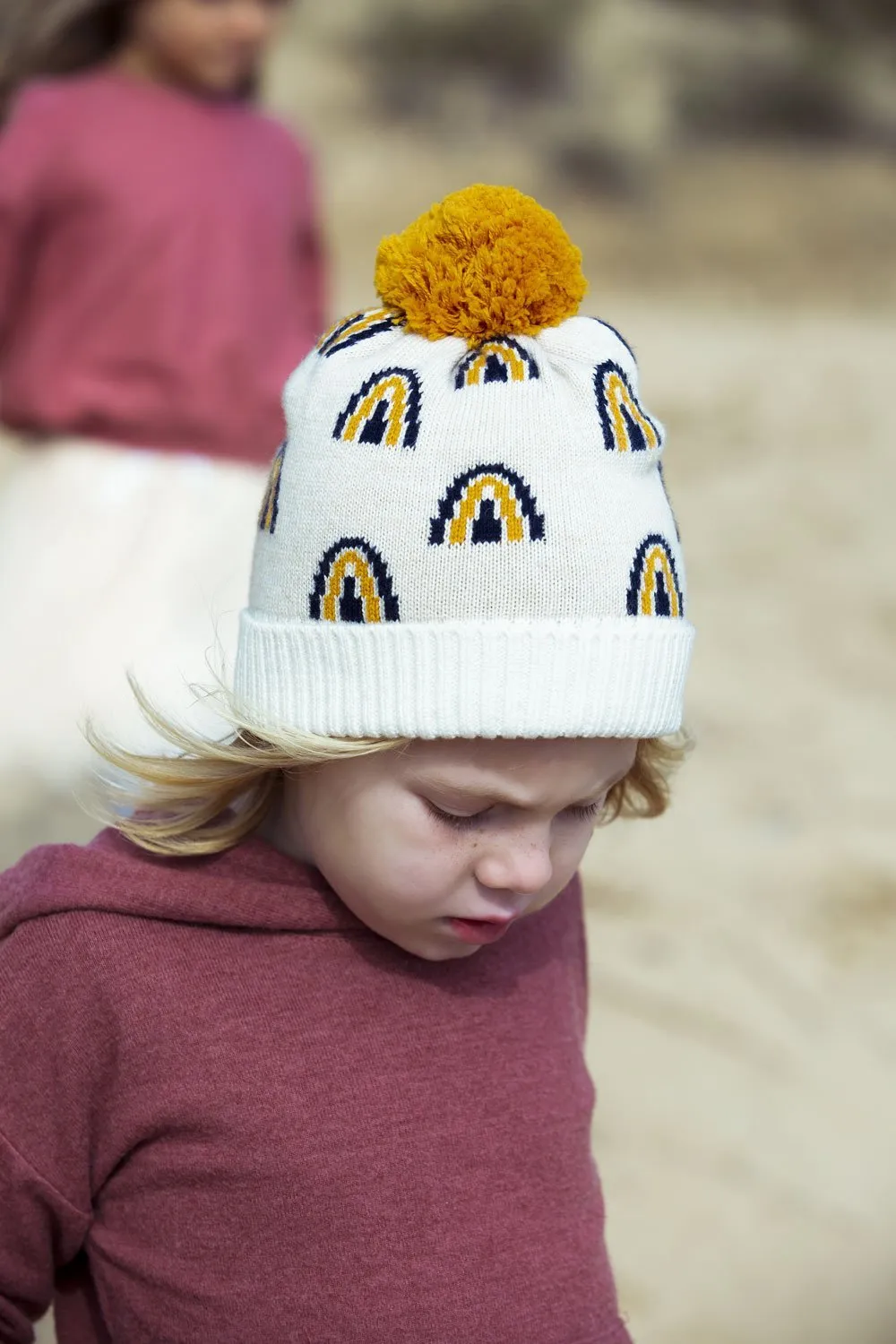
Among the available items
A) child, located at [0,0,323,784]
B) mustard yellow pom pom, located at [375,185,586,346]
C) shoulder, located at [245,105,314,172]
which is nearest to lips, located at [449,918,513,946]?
mustard yellow pom pom, located at [375,185,586,346]

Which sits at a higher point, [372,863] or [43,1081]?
[372,863]

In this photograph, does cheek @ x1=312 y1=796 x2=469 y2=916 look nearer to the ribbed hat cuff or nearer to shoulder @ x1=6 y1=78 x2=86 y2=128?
the ribbed hat cuff

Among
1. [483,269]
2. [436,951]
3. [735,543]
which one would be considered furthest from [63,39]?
[735,543]

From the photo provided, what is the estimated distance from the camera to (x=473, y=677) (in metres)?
1.45

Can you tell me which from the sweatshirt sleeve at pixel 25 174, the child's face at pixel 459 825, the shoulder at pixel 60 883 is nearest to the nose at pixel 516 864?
the child's face at pixel 459 825

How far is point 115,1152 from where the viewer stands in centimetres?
151

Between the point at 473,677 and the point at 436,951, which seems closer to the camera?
the point at 473,677

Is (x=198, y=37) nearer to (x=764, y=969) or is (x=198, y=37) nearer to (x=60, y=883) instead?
(x=764, y=969)

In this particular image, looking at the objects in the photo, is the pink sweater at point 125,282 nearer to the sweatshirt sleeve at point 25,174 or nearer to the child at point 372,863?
the sweatshirt sleeve at point 25,174

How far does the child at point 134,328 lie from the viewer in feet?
10.1

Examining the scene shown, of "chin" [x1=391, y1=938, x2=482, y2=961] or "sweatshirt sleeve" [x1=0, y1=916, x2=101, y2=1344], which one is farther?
"chin" [x1=391, y1=938, x2=482, y2=961]

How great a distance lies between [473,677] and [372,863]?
20cm

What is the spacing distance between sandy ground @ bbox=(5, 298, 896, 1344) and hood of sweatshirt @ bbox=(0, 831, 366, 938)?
1.31 metres

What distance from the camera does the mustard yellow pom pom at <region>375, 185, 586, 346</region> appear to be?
1486mm
